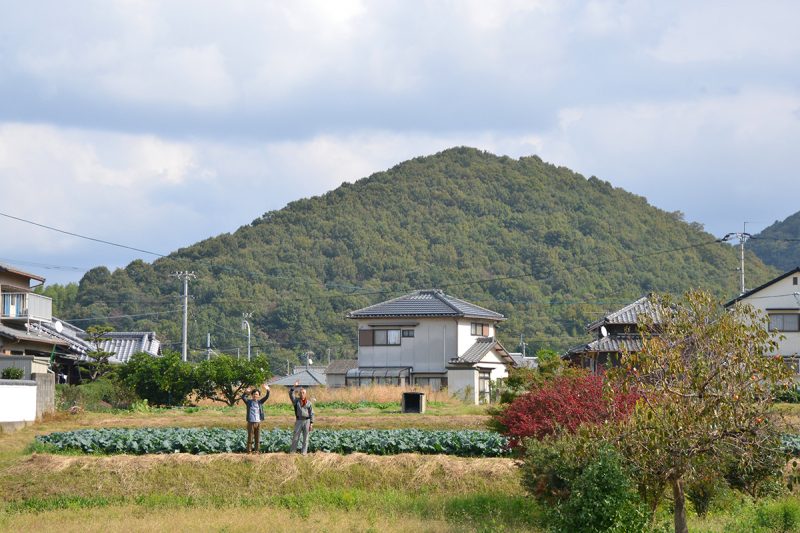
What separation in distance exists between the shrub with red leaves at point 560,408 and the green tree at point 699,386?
2327mm

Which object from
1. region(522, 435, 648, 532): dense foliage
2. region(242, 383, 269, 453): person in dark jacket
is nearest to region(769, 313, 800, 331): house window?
region(242, 383, 269, 453): person in dark jacket

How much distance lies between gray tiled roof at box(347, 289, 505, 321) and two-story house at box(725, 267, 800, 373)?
589 inches

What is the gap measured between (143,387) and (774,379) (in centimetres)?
3454

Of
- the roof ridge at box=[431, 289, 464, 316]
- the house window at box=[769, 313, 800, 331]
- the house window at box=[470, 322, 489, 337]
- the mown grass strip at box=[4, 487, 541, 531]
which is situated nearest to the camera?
the mown grass strip at box=[4, 487, 541, 531]

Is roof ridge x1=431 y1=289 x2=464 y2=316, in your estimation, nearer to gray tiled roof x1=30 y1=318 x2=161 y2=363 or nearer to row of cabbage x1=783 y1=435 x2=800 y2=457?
gray tiled roof x1=30 y1=318 x2=161 y2=363

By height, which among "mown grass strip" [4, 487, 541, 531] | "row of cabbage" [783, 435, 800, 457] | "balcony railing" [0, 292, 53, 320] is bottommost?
"mown grass strip" [4, 487, 541, 531]

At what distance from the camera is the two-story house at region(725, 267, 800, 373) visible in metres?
54.0

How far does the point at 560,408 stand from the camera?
60.8 feet

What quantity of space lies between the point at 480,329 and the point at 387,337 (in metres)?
5.64

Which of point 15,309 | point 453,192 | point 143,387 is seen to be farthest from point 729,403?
point 453,192

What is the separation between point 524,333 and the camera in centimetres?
8925

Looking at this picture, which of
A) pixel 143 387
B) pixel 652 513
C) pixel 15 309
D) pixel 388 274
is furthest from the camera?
pixel 388 274

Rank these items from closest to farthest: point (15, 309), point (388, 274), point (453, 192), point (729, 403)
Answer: point (729, 403)
point (15, 309)
point (388, 274)
point (453, 192)

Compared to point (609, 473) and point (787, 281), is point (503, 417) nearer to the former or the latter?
point (609, 473)
